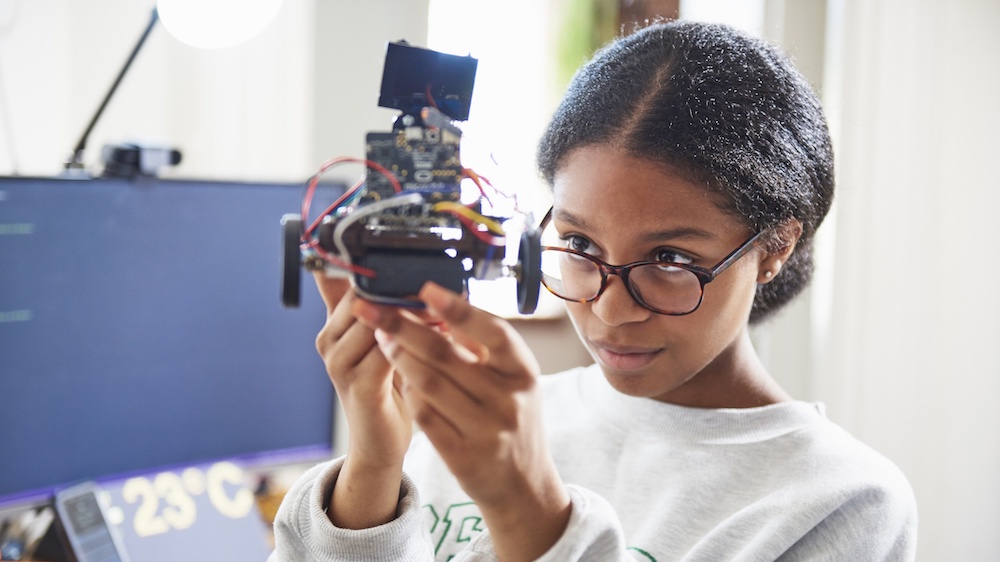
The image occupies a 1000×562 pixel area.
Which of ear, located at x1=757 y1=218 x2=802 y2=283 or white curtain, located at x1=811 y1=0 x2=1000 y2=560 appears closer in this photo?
ear, located at x1=757 y1=218 x2=802 y2=283

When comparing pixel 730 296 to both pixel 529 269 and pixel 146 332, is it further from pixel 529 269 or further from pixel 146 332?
pixel 146 332

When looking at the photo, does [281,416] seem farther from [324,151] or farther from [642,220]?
[642,220]

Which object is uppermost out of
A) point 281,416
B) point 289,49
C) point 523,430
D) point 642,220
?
point 289,49

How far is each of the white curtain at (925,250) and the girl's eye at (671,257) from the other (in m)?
0.87

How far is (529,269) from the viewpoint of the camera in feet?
2.20

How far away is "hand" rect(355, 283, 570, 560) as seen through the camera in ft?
2.01

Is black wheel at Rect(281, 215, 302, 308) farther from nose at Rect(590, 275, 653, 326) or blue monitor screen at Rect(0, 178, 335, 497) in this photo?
blue monitor screen at Rect(0, 178, 335, 497)

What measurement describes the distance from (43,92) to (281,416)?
0.76m

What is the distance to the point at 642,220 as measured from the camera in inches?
34.9

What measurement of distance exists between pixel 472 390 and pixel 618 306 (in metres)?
0.31

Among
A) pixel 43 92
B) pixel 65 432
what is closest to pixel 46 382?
pixel 65 432

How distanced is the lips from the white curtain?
0.88 metres

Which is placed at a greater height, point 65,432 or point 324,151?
point 324,151

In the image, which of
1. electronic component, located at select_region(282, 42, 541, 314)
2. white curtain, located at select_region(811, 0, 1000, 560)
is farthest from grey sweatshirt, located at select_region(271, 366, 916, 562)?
white curtain, located at select_region(811, 0, 1000, 560)
